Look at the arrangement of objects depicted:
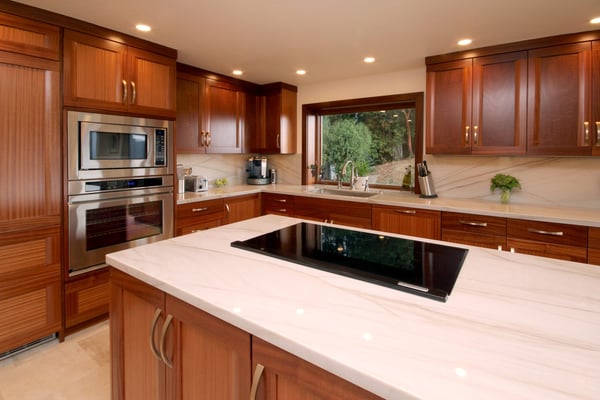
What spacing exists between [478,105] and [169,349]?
115 inches

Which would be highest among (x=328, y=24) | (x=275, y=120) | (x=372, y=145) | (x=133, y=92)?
(x=328, y=24)

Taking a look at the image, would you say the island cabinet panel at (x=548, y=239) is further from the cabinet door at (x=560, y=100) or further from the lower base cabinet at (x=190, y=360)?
the lower base cabinet at (x=190, y=360)

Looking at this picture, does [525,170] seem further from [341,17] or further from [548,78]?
[341,17]

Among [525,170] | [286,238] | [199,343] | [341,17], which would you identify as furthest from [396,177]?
[199,343]

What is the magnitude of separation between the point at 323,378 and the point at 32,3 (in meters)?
Result: 2.69

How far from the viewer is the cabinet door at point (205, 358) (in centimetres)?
91

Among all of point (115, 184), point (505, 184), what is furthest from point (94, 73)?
point (505, 184)

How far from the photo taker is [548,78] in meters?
2.59

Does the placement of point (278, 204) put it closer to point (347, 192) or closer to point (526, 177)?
point (347, 192)

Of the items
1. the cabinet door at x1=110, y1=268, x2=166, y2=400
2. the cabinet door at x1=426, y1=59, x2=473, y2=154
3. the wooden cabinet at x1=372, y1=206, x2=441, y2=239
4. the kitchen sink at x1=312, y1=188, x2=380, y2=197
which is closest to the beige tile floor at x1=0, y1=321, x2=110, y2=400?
the cabinet door at x1=110, y1=268, x2=166, y2=400

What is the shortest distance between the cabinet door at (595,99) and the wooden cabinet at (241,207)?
3063mm

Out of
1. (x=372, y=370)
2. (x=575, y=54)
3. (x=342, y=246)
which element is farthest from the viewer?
(x=575, y=54)

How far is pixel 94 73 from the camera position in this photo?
7.91 ft

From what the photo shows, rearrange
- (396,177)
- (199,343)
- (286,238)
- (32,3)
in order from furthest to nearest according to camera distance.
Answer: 1. (396,177)
2. (32,3)
3. (286,238)
4. (199,343)
